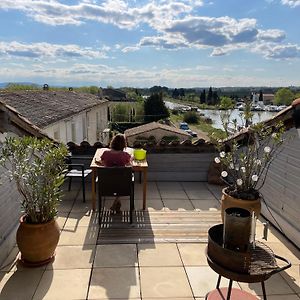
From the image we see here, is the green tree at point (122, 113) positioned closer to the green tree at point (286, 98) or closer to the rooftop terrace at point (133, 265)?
the green tree at point (286, 98)

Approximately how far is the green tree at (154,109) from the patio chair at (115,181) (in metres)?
43.1

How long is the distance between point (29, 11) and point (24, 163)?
845 cm

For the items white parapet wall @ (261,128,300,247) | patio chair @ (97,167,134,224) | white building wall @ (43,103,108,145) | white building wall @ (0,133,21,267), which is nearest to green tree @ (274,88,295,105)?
white parapet wall @ (261,128,300,247)

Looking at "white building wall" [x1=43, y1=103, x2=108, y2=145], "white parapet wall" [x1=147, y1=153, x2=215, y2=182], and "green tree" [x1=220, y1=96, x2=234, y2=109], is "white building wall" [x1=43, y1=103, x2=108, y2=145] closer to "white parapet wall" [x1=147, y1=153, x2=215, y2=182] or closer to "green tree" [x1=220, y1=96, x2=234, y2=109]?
"white parapet wall" [x1=147, y1=153, x2=215, y2=182]

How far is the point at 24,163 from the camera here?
361 cm

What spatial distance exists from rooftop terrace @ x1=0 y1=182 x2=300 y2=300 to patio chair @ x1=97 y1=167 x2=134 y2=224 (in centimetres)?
56

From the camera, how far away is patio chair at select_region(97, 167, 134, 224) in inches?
194

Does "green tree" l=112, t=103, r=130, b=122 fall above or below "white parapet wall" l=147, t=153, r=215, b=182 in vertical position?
below

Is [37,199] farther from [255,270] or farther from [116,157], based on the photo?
[255,270]

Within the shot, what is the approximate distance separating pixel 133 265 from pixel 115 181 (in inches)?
59.1

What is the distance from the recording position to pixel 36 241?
3.66 meters

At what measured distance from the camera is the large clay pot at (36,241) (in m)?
3.66

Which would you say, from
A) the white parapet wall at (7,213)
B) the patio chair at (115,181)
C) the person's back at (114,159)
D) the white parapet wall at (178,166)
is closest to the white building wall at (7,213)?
the white parapet wall at (7,213)

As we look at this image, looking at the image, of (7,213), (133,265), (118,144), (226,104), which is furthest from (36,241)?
(226,104)
